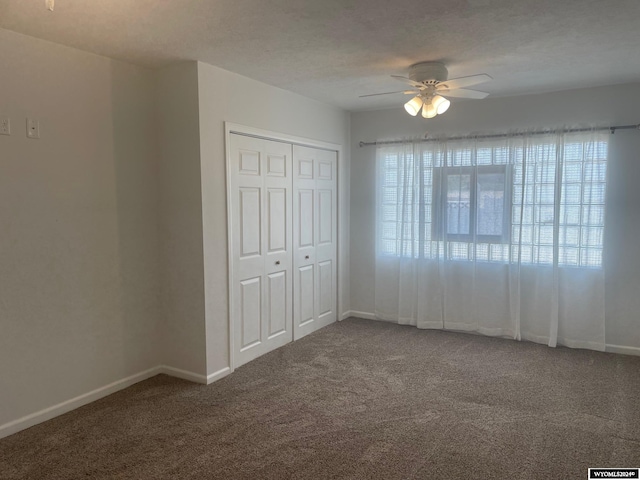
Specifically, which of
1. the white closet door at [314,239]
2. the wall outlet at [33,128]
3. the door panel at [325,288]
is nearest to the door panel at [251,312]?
the white closet door at [314,239]

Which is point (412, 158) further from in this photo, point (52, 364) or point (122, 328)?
point (52, 364)

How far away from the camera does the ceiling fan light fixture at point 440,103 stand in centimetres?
326

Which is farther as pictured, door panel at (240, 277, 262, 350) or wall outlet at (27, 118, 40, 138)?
door panel at (240, 277, 262, 350)

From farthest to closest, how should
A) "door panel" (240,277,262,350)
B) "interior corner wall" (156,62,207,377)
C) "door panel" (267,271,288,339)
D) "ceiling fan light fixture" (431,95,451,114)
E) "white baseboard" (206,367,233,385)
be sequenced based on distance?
1. "door panel" (267,271,288,339)
2. "door panel" (240,277,262,350)
3. "white baseboard" (206,367,233,385)
4. "interior corner wall" (156,62,207,377)
5. "ceiling fan light fixture" (431,95,451,114)

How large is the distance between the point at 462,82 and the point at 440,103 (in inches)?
8.6

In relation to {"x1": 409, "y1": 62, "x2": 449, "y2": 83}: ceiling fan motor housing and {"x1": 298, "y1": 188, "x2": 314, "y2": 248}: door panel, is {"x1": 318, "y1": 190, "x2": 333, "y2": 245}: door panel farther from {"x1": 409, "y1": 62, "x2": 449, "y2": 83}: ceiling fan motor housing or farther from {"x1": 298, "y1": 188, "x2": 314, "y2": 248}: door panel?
A: {"x1": 409, "y1": 62, "x2": 449, "y2": 83}: ceiling fan motor housing

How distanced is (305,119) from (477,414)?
9.86ft

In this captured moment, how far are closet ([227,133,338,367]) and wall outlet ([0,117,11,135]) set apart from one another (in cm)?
144

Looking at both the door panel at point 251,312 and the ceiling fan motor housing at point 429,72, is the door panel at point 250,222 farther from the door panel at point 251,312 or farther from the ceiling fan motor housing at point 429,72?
the ceiling fan motor housing at point 429,72

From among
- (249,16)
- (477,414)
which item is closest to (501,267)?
(477,414)

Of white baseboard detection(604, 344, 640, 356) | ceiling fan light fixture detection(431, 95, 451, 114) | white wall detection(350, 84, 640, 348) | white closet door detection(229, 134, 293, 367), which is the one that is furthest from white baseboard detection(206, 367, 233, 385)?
white baseboard detection(604, 344, 640, 356)

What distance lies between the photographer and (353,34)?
2785 millimetres

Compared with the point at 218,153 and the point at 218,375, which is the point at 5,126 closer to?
the point at 218,153

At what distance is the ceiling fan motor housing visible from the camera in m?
3.31
